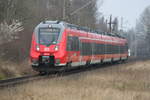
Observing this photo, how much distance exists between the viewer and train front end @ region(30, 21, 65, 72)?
2247 centimetres

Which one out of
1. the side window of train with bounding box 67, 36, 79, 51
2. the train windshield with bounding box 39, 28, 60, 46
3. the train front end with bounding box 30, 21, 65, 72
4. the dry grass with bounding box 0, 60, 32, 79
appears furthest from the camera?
the side window of train with bounding box 67, 36, 79, 51

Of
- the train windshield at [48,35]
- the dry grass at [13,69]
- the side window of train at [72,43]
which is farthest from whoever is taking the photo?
the side window of train at [72,43]

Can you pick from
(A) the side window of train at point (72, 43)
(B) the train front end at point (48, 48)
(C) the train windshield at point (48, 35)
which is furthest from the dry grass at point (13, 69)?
(A) the side window of train at point (72, 43)

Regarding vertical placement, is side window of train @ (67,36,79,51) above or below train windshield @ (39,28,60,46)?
below

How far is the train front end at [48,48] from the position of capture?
22469 mm

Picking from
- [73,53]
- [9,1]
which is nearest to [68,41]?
[73,53]

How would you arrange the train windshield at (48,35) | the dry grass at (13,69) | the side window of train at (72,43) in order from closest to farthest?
the train windshield at (48,35) < the dry grass at (13,69) < the side window of train at (72,43)

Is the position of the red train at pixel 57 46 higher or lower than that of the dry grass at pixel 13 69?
higher

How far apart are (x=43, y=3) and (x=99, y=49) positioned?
19.8 m

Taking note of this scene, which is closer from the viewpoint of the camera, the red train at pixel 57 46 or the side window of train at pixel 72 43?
the red train at pixel 57 46

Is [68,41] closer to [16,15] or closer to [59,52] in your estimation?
[59,52]

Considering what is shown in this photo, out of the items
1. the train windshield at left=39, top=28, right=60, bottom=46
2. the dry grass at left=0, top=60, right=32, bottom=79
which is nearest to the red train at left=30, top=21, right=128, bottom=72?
the train windshield at left=39, top=28, right=60, bottom=46

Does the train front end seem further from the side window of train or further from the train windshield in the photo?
the side window of train

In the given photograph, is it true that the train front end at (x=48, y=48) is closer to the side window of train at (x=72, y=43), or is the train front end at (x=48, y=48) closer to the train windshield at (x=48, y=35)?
the train windshield at (x=48, y=35)
